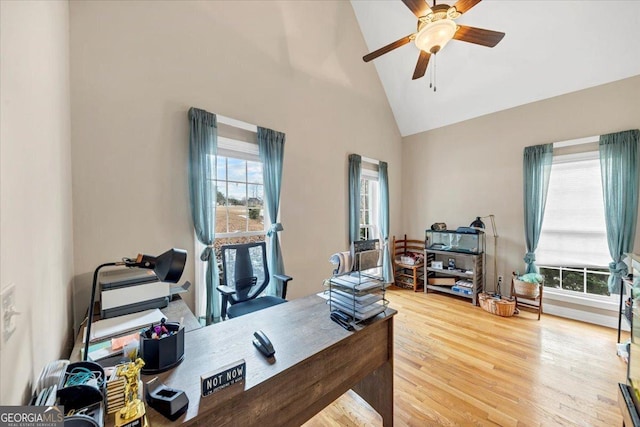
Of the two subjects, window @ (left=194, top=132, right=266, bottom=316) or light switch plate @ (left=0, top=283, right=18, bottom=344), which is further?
window @ (left=194, top=132, right=266, bottom=316)

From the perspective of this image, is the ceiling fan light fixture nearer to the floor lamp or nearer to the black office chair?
the black office chair

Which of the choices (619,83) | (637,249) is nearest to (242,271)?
(637,249)

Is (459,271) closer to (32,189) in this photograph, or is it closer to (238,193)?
(238,193)

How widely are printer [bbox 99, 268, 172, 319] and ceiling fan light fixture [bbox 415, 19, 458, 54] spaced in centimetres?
273

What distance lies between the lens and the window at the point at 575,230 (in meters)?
3.02

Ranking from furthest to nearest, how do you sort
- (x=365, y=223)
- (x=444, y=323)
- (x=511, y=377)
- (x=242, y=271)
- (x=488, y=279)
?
(x=365, y=223) < (x=488, y=279) < (x=444, y=323) < (x=242, y=271) < (x=511, y=377)

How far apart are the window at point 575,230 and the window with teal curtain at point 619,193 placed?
0.12 metres

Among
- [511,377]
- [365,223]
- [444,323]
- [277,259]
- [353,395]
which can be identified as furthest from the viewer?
[365,223]

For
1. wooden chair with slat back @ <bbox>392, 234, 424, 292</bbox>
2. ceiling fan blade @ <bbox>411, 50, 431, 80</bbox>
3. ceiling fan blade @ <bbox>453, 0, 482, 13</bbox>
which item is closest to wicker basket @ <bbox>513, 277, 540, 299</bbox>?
wooden chair with slat back @ <bbox>392, 234, 424, 292</bbox>

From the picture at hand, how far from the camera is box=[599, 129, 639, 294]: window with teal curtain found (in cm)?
273

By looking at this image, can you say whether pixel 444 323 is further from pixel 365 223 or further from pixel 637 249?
pixel 637 249

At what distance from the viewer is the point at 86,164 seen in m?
1.71

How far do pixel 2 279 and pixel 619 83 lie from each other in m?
5.19

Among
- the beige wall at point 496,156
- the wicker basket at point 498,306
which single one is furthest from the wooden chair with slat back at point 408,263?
the wicker basket at point 498,306
